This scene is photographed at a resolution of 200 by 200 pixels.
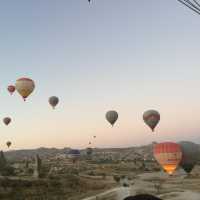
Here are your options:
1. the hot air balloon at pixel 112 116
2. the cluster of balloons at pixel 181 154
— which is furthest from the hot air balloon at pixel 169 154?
the hot air balloon at pixel 112 116

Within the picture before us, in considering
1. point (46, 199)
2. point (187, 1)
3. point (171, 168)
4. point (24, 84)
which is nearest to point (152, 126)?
point (171, 168)

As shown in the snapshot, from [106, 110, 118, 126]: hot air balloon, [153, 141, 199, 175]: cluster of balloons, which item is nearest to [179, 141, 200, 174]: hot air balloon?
[153, 141, 199, 175]: cluster of balloons

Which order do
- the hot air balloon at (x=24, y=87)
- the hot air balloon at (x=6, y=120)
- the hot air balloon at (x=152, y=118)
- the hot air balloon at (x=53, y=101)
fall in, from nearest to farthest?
the hot air balloon at (x=152, y=118), the hot air balloon at (x=24, y=87), the hot air balloon at (x=53, y=101), the hot air balloon at (x=6, y=120)

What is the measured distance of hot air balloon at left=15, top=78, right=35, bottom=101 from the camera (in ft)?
159

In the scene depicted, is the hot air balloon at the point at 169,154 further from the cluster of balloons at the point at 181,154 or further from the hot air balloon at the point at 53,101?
the hot air balloon at the point at 53,101

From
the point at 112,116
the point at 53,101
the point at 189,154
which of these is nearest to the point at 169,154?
the point at 189,154

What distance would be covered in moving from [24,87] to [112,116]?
1300cm

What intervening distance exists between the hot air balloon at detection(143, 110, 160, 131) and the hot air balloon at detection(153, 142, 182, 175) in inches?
381

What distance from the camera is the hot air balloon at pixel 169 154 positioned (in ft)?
97.2

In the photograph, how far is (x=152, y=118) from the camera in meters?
41.7

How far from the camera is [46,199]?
39.6 metres

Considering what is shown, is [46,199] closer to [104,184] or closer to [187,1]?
[104,184]

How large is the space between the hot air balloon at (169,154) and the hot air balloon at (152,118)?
9.67 metres

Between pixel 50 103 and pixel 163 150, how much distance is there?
94.8ft
